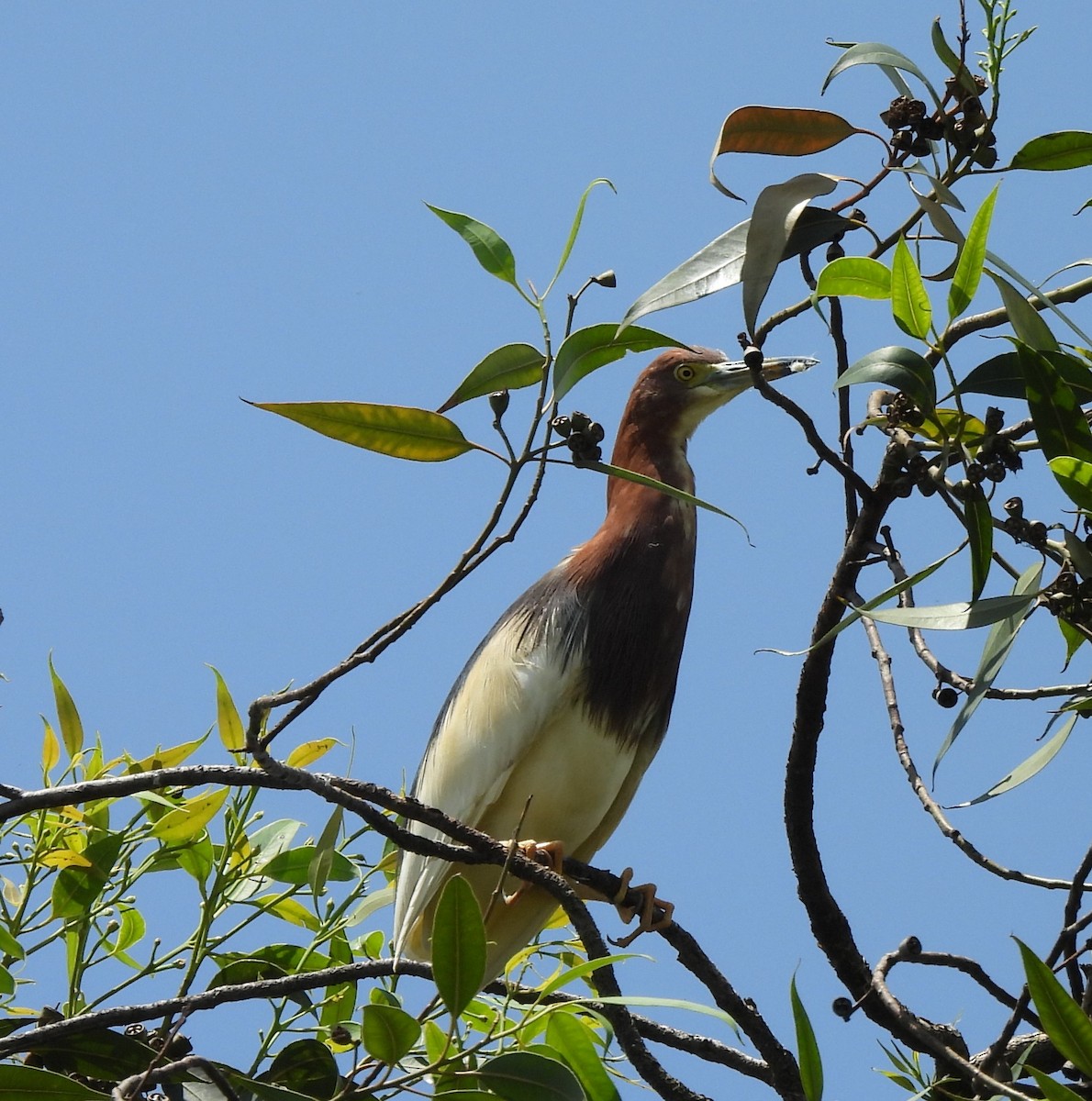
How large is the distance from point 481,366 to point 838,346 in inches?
17.6

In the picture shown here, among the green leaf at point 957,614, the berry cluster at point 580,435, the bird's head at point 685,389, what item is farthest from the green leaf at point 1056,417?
the bird's head at point 685,389

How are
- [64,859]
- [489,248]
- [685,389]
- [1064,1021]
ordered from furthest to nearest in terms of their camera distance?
[685,389]
[64,859]
[489,248]
[1064,1021]

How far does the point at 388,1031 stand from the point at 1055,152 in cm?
101

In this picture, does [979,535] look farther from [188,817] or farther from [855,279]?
[188,817]

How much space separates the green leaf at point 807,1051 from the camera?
124cm

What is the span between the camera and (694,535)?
264cm

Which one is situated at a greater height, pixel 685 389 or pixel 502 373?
pixel 685 389

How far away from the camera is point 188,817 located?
165 centimetres

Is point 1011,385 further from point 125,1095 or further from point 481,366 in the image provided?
point 125,1095

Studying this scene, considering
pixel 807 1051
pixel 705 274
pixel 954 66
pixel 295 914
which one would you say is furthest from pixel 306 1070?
pixel 954 66

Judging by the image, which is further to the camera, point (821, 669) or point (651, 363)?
point (651, 363)

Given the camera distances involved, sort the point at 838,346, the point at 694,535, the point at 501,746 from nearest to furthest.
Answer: the point at 838,346 < the point at 501,746 < the point at 694,535

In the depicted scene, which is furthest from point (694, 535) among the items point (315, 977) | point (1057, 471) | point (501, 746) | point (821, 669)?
point (1057, 471)

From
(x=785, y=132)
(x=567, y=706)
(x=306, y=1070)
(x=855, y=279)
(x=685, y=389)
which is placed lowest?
(x=306, y=1070)
